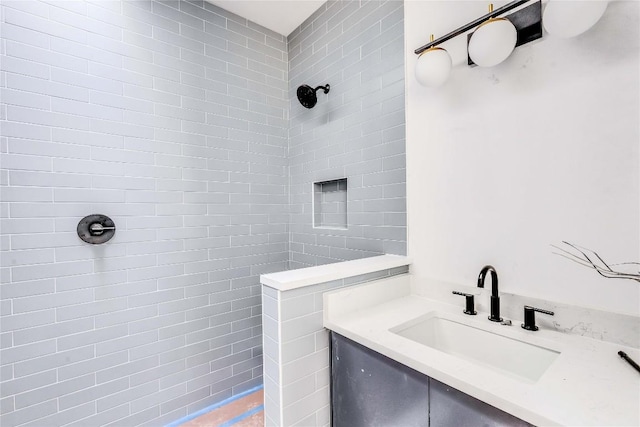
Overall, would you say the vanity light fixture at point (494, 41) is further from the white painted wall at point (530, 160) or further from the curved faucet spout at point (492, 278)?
the curved faucet spout at point (492, 278)

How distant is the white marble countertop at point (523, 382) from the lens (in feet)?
2.34

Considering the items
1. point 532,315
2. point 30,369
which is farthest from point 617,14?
point 30,369

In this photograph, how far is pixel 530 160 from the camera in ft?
3.90

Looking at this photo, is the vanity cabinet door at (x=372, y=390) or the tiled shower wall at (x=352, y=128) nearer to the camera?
the vanity cabinet door at (x=372, y=390)

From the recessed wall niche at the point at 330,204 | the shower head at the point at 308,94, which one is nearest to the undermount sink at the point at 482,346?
the recessed wall niche at the point at 330,204

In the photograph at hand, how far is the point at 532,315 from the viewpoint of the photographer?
1149 millimetres

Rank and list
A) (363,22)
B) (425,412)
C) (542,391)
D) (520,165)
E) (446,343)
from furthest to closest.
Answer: (363,22) → (446,343) → (520,165) → (425,412) → (542,391)

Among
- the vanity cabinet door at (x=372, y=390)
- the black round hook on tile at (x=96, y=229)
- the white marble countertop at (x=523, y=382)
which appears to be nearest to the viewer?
the white marble countertop at (x=523, y=382)

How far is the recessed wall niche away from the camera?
211 cm

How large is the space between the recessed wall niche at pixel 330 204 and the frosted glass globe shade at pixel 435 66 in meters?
0.87

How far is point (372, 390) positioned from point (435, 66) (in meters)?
1.43

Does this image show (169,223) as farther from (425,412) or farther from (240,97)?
(425,412)

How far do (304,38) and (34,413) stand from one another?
2929mm

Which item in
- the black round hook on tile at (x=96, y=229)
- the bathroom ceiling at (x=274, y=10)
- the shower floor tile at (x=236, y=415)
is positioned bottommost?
the shower floor tile at (x=236, y=415)
